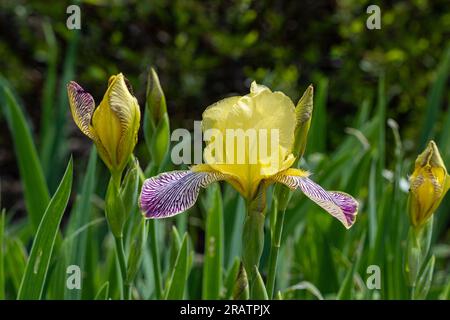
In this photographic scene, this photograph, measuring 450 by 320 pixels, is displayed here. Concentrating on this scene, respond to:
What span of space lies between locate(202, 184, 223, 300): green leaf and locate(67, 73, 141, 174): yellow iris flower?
386 millimetres

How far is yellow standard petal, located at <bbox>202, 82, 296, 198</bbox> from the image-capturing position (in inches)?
34.2

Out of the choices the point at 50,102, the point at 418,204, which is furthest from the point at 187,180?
the point at 50,102

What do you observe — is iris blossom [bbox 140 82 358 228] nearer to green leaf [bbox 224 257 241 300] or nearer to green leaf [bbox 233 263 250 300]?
green leaf [bbox 233 263 250 300]

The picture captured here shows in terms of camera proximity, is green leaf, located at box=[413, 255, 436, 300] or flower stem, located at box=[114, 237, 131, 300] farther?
green leaf, located at box=[413, 255, 436, 300]

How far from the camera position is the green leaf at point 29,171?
58.7 inches

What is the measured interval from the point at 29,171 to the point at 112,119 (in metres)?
0.66

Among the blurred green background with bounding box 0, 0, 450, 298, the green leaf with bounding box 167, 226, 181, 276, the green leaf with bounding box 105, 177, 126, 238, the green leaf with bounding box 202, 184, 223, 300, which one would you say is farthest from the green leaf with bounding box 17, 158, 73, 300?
the blurred green background with bounding box 0, 0, 450, 298

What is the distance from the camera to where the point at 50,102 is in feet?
6.54

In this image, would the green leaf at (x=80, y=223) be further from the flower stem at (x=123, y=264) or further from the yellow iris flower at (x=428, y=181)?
the yellow iris flower at (x=428, y=181)

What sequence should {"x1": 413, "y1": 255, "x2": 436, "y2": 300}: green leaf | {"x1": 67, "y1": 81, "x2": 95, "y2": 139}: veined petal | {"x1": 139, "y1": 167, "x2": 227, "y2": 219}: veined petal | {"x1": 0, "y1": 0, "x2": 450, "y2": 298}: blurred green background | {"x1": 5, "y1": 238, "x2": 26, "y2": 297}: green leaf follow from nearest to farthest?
{"x1": 139, "y1": 167, "x2": 227, "y2": 219}: veined petal → {"x1": 67, "y1": 81, "x2": 95, "y2": 139}: veined petal → {"x1": 413, "y1": 255, "x2": 436, "y2": 300}: green leaf → {"x1": 5, "y1": 238, "x2": 26, "y2": 297}: green leaf → {"x1": 0, "y1": 0, "x2": 450, "y2": 298}: blurred green background

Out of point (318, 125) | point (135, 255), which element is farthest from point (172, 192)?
point (318, 125)

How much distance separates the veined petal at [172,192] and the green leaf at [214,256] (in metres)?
0.43

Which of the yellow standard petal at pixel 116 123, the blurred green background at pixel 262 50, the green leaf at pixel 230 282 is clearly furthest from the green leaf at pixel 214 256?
the blurred green background at pixel 262 50
